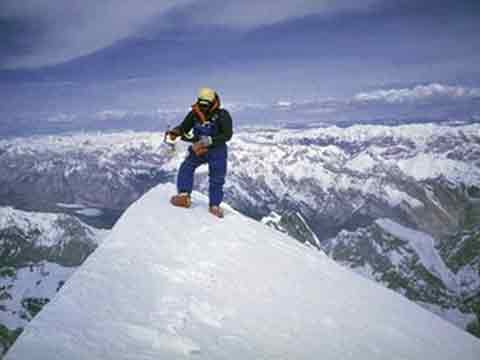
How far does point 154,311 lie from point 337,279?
467cm

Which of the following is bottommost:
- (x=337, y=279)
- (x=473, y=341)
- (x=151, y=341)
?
(x=473, y=341)

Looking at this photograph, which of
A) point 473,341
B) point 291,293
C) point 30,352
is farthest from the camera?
point 473,341

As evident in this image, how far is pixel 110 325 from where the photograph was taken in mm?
4223

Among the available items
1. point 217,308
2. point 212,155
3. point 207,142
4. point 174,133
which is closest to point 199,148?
point 207,142

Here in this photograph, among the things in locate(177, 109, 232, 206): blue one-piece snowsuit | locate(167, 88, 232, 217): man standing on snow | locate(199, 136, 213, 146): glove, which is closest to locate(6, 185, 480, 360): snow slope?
locate(167, 88, 232, 217): man standing on snow

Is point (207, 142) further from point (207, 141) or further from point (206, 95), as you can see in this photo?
point (206, 95)

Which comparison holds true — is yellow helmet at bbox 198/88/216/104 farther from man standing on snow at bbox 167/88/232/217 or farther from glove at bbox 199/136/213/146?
glove at bbox 199/136/213/146

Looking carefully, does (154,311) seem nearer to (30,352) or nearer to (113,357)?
(113,357)

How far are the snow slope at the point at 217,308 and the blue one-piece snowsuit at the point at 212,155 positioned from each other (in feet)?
6.73

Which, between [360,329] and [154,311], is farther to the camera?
[360,329]

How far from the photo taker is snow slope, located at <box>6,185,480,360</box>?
4059 mm

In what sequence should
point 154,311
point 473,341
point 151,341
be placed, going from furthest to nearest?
point 473,341, point 154,311, point 151,341

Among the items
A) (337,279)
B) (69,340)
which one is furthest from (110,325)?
(337,279)

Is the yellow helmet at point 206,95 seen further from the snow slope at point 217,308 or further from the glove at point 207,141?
the snow slope at point 217,308
